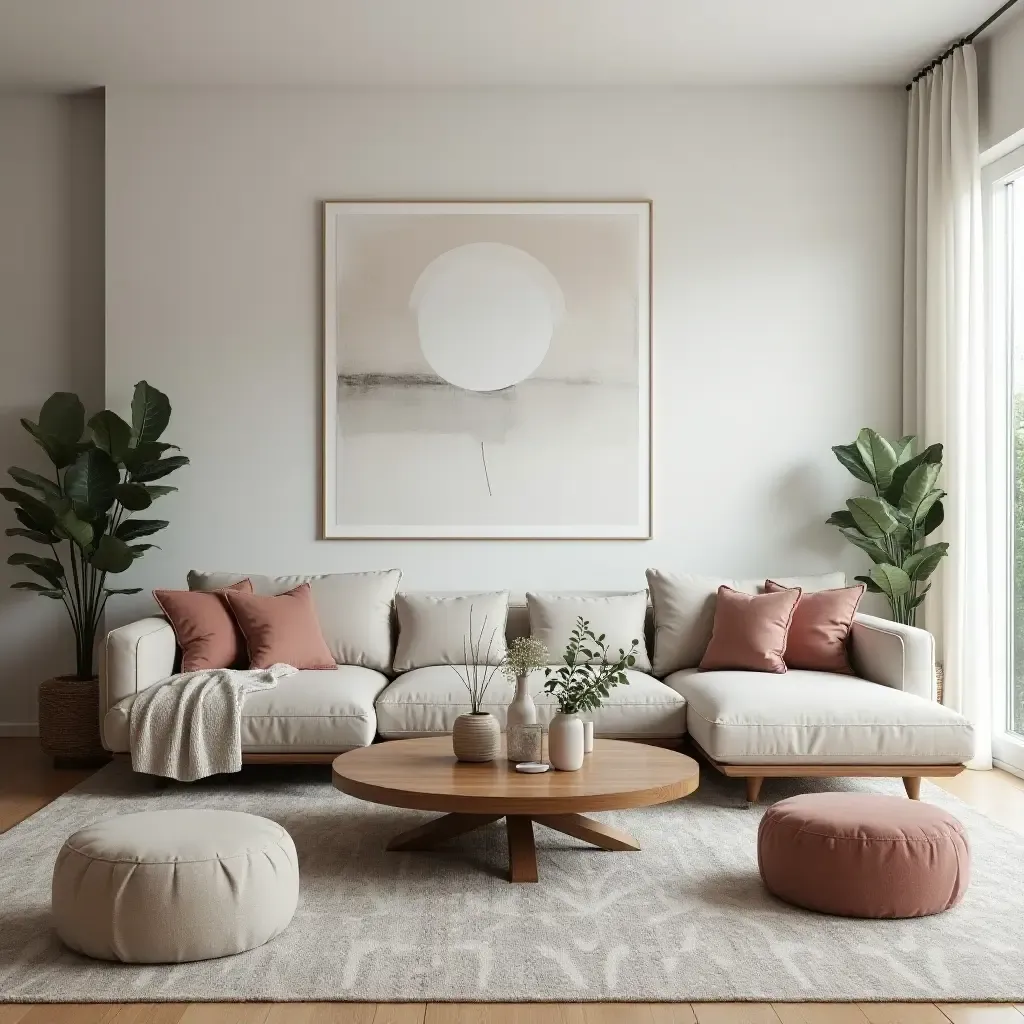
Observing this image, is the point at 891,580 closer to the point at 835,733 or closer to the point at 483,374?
the point at 835,733

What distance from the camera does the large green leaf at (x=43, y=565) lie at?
16.7ft

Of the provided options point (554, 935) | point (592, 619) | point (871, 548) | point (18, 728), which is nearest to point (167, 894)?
point (554, 935)

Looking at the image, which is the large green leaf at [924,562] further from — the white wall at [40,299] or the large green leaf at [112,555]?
the white wall at [40,299]

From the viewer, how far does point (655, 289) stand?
5.67 meters

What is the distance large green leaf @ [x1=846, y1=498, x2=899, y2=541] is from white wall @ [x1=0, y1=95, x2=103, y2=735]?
385 centimetres

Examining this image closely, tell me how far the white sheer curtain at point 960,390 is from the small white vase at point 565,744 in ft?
8.06

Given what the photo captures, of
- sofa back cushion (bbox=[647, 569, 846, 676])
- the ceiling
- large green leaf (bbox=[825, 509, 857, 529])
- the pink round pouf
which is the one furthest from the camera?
large green leaf (bbox=[825, 509, 857, 529])

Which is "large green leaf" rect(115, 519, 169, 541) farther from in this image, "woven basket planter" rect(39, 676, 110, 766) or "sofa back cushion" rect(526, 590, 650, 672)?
"sofa back cushion" rect(526, 590, 650, 672)

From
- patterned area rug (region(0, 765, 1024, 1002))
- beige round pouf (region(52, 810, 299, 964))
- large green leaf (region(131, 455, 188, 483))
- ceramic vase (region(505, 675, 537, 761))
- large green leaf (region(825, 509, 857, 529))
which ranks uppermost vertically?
large green leaf (region(131, 455, 188, 483))

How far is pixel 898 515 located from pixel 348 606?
2.61m

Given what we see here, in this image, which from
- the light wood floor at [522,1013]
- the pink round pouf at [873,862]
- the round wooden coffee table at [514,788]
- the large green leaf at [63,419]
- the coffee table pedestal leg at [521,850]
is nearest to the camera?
the light wood floor at [522,1013]

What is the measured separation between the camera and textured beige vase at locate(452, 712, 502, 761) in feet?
11.7

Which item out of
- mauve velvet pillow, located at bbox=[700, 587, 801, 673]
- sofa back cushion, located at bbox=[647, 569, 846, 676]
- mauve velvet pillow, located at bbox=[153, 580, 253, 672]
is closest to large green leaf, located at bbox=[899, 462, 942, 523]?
sofa back cushion, located at bbox=[647, 569, 846, 676]

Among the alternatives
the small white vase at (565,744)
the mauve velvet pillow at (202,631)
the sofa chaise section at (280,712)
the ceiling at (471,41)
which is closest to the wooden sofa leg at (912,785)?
the small white vase at (565,744)
